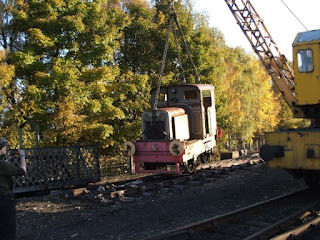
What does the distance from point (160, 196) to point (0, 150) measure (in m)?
5.06

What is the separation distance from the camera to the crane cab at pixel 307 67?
736 cm

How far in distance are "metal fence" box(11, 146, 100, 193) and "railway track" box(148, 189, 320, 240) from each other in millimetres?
5725

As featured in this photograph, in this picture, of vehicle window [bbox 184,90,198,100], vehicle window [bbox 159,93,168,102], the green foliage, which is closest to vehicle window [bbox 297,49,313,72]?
vehicle window [bbox 184,90,198,100]

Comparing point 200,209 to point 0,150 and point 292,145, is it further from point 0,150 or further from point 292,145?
point 0,150

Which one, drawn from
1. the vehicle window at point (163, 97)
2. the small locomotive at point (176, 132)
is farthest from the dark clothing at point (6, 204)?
the vehicle window at point (163, 97)

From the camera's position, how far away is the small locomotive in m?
10.1

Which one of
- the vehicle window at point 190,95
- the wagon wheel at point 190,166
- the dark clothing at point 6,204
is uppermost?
the vehicle window at point 190,95

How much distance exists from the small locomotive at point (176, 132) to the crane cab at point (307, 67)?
3598 millimetres

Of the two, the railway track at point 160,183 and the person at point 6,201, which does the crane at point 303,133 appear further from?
the person at point 6,201

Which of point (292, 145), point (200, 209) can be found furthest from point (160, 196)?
point (292, 145)

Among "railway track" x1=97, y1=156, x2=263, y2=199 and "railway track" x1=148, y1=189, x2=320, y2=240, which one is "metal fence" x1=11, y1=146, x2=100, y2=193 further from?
"railway track" x1=148, y1=189, x2=320, y2=240

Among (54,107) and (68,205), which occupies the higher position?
(54,107)

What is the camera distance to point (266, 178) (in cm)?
1028

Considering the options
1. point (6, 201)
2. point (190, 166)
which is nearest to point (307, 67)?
point (190, 166)
